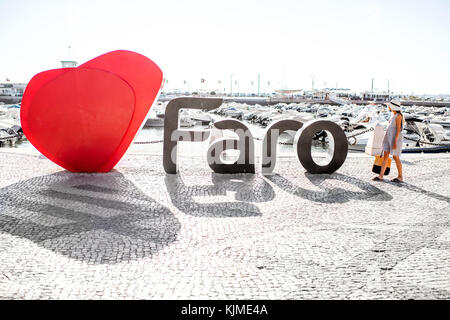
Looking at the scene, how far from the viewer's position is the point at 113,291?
3979mm

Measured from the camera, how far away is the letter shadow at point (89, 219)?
512 cm

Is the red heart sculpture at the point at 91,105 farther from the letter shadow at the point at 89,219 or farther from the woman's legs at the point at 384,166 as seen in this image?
the woman's legs at the point at 384,166

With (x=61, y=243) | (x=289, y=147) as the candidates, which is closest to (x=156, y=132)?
(x=289, y=147)

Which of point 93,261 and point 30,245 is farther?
point 30,245

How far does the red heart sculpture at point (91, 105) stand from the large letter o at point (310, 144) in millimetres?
3651

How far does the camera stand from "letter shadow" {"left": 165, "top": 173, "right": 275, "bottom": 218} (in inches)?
270

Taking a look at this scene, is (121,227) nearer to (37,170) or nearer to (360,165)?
(37,170)

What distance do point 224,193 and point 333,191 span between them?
87.2 inches

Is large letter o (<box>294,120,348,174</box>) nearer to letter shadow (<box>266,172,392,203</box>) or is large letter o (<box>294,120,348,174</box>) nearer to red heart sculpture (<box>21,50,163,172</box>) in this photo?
letter shadow (<box>266,172,392,203</box>)

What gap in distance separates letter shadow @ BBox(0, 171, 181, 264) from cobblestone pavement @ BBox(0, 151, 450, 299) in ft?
0.07

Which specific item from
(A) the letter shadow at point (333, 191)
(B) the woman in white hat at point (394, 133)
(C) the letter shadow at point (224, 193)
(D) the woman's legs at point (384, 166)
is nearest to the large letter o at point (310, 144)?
(A) the letter shadow at point (333, 191)

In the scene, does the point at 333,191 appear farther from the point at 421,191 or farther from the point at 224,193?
the point at 224,193

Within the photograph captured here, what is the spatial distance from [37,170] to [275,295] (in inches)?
309

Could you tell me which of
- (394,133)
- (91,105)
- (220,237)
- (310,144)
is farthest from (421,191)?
(91,105)
